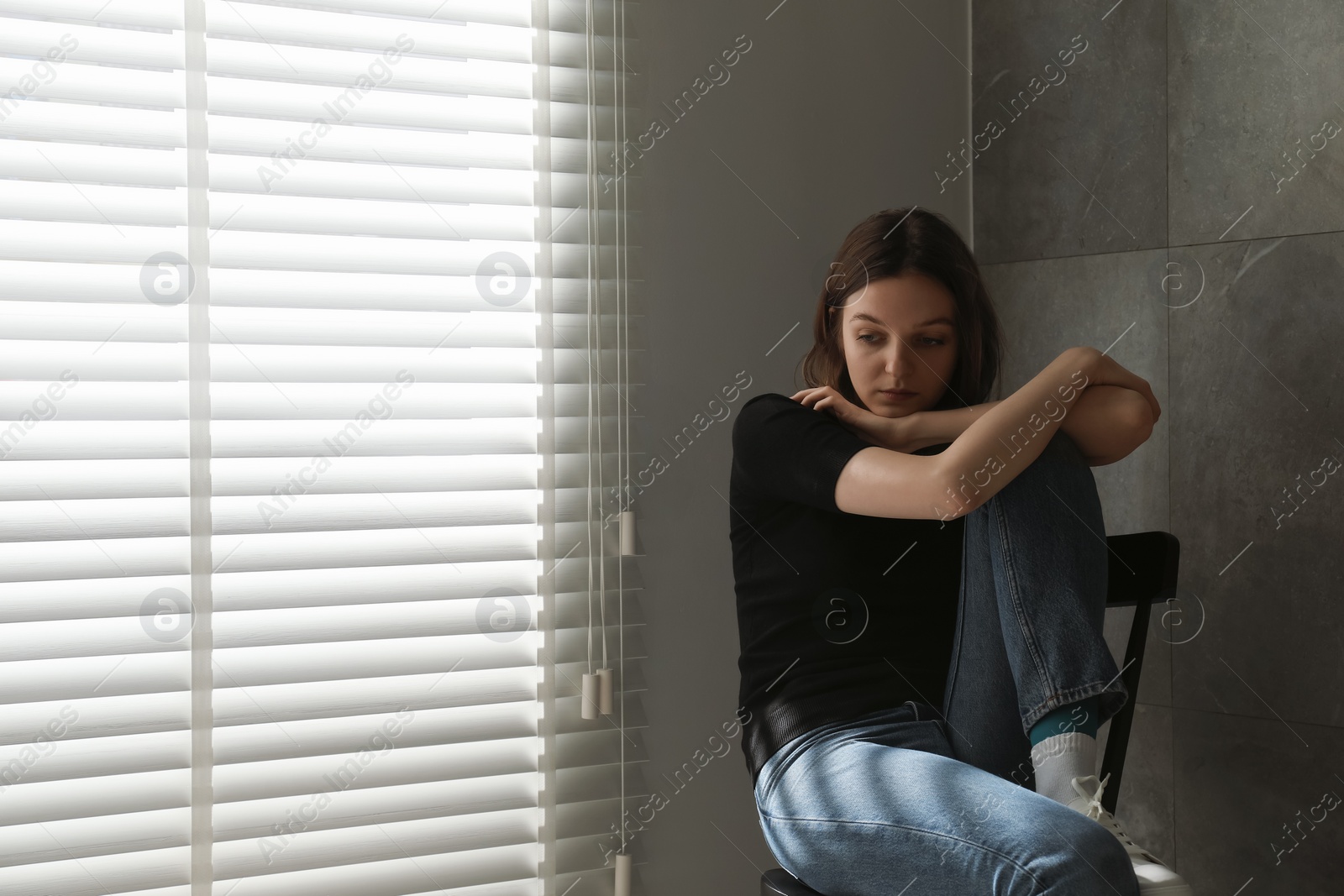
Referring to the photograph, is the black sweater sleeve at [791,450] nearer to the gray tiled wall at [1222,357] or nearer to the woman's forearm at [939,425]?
the woman's forearm at [939,425]

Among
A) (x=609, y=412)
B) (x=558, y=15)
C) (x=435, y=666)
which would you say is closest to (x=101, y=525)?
(x=435, y=666)

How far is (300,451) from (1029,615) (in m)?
0.94

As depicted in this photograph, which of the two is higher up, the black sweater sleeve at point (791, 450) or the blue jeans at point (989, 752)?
the black sweater sleeve at point (791, 450)

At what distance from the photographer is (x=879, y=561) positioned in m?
1.13

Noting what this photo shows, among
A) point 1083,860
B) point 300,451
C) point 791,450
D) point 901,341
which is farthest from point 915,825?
point 300,451

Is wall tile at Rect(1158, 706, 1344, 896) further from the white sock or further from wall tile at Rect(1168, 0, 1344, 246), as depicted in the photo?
wall tile at Rect(1168, 0, 1344, 246)

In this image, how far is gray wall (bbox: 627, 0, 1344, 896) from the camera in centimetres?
121

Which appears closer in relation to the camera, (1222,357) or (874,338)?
(874,338)

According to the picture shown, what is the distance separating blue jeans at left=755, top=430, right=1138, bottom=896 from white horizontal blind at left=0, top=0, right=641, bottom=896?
1.69 ft

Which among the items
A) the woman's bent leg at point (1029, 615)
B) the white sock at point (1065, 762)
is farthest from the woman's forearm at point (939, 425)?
the white sock at point (1065, 762)

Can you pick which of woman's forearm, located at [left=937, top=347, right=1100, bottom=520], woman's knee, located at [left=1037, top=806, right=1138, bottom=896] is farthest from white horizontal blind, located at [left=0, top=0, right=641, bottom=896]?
woman's knee, located at [left=1037, top=806, right=1138, bottom=896]

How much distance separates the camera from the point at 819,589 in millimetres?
1103

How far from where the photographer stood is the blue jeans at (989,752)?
828mm

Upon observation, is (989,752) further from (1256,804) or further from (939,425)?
(1256,804)
